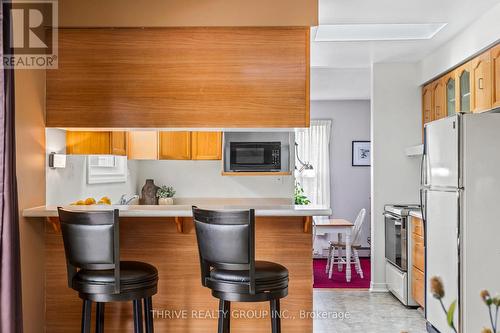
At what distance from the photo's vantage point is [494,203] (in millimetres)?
3453

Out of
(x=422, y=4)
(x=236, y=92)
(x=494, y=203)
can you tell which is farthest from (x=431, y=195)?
(x=236, y=92)

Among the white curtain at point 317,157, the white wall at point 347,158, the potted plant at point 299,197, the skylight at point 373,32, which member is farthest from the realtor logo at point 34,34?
the white wall at point 347,158

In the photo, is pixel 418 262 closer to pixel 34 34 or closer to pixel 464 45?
pixel 464 45

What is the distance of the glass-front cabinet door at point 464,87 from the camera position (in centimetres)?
428

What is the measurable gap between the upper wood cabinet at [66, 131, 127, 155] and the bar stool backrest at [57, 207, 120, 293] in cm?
116

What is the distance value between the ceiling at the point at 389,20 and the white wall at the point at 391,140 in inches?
8.7

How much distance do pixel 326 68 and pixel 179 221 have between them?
11.9 ft

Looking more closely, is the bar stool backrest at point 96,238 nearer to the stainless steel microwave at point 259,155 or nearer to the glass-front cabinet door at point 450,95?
the stainless steel microwave at point 259,155

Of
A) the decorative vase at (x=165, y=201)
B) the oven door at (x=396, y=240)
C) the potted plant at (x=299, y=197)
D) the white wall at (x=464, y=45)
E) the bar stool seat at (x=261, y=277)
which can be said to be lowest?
the oven door at (x=396, y=240)

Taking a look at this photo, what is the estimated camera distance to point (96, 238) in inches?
99.3

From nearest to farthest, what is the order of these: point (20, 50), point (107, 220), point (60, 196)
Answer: point (107, 220), point (20, 50), point (60, 196)

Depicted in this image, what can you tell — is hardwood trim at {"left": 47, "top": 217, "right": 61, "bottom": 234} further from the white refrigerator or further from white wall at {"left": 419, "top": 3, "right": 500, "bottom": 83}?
white wall at {"left": 419, "top": 3, "right": 500, "bottom": 83}

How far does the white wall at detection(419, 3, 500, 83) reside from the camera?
12.3 feet

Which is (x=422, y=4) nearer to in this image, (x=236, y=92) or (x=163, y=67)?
(x=236, y=92)
